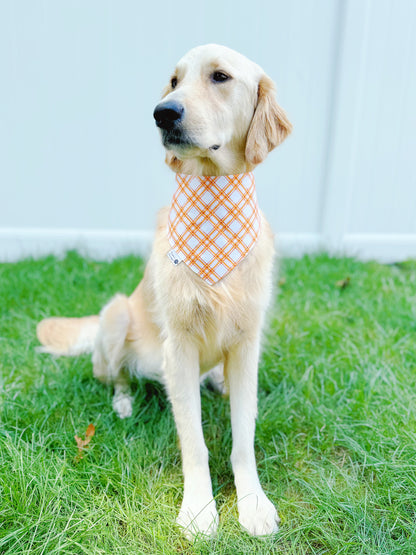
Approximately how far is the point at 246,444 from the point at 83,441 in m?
0.69

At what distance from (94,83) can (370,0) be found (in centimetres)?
242

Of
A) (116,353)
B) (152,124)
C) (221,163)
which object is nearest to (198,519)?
(116,353)

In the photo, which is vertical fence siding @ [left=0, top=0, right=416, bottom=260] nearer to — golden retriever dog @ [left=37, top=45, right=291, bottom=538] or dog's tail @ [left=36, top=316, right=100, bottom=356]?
dog's tail @ [left=36, top=316, right=100, bottom=356]

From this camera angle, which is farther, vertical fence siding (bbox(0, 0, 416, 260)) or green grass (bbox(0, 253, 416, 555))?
vertical fence siding (bbox(0, 0, 416, 260))

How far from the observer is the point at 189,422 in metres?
1.75

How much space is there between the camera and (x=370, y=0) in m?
3.89

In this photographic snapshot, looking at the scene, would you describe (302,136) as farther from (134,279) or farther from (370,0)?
(134,279)

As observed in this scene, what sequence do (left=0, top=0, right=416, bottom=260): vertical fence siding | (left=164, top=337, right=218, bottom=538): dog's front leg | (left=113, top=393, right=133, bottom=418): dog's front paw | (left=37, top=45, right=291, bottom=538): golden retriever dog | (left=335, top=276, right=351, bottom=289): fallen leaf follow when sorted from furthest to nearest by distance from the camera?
(left=0, top=0, right=416, bottom=260): vertical fence siding → (left=335, top=276, right=351, bottom=289): fallen leaf → (left=113, top=393, right=133, bottom=418): dog's front paw → (left=164, top=337, right=218, bottom=538): dog's front leg → (left=37, top=45, right=291, bottom=538): golden retriever dog

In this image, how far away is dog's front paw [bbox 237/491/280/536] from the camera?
1595mm

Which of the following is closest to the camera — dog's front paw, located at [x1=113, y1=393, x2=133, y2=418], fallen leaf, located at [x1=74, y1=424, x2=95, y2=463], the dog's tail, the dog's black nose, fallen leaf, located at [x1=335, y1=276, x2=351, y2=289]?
the dog's black nose

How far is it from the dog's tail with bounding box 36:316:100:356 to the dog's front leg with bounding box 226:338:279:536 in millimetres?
1067

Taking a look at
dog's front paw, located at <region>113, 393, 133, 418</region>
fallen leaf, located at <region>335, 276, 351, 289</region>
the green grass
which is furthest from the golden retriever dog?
fallen leaf, located at <region>335, 276, 351, 289</region>

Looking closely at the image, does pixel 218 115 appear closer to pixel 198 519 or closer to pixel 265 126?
pixel 265 126

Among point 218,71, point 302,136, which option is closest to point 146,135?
point 302,136
